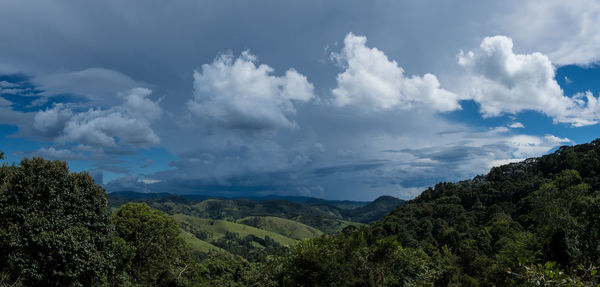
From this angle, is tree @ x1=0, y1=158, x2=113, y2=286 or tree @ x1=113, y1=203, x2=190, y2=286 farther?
tree @ x1=113, y1=203, x2=190, y2=286

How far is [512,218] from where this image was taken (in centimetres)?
10356

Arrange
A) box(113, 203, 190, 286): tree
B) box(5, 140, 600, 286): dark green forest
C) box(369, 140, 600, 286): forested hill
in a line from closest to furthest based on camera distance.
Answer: box(5, 140, 600, 286): dark green forest, box(369, 140, 600, 286): forested hill, box(113, 203, 190, 286): tree

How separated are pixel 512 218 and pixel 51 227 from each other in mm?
116940

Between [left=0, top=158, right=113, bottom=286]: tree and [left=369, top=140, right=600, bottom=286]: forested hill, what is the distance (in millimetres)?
34515

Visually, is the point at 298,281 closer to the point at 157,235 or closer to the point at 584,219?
the point at 157,235

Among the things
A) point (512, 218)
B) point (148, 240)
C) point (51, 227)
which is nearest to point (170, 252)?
point (148, 240)

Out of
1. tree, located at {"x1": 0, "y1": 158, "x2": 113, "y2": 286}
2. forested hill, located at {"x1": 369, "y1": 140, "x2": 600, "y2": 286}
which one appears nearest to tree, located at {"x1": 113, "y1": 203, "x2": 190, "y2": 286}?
tree, located at {"x1": 0, "y1": 158, "x2": 113, "y2": 286}

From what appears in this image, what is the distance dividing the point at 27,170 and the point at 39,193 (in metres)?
2.11

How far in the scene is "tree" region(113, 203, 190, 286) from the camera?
3862cm

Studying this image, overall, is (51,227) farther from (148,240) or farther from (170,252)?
(170,252)

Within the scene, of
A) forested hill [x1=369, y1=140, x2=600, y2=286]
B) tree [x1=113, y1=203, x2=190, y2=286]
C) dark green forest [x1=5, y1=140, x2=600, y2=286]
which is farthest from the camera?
tree [x1=113, y1=203, x2=190, y2=286]

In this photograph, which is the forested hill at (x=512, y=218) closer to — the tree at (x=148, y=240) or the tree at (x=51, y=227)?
the tree at (x=51, y=227)

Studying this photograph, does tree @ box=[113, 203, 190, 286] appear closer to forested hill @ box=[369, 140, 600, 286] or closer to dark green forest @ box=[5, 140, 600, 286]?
dark green forest @ box=[5, 140, 600, 286]

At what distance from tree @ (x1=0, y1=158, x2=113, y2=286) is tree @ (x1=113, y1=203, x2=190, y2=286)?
1022 cm
